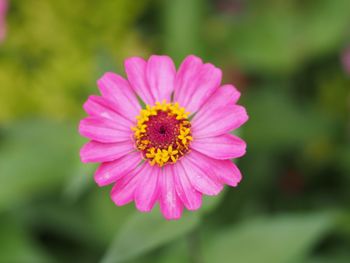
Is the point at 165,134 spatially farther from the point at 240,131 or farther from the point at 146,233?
the point at 240,131

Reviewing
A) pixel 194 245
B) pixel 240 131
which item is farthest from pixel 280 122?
pixel 194 245

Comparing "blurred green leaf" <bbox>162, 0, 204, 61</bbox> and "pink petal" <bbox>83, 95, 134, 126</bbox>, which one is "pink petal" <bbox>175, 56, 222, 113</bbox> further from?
"blurred green leaf" <bbox>162, 0, 204, 61</bbox>

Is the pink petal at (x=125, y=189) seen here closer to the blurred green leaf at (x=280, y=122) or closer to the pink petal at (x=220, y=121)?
the pink petal at (x=220, y=121)

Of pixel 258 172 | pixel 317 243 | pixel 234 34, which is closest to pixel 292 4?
pixel 234 34

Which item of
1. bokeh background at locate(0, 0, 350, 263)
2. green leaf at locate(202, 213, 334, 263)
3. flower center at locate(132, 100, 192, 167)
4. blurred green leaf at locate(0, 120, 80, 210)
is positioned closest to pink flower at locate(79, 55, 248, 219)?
flower center at locate(132, 100, 192, 167)

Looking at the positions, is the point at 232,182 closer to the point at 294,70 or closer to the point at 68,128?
the point at 68,128

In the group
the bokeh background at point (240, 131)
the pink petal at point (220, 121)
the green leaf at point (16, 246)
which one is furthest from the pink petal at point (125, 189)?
the green leaf at point (16, 246)
